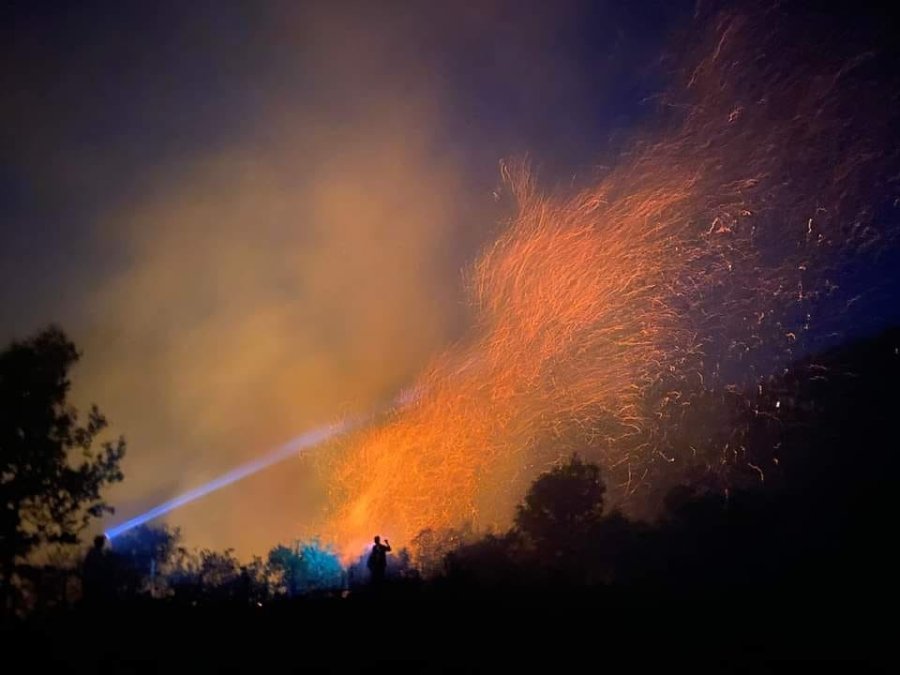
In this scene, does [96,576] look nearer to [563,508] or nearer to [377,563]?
[377,563]

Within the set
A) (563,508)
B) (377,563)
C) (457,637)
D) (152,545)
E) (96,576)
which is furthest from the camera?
(563,508)

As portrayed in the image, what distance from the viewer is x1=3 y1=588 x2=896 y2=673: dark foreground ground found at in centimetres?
1223

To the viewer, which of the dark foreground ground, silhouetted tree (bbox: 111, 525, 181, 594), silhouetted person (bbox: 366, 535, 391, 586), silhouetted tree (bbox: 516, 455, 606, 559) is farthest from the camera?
silhouetted tree (bbox: 516, 455, 606, 559)

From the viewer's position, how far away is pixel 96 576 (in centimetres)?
1634

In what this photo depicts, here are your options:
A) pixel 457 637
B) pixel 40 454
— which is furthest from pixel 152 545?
pixel 457 637

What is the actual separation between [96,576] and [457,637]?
8.73 m

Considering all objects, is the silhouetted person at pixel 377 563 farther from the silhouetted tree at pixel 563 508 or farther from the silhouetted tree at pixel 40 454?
Answer: the silhouetted tree at pixel 563 508

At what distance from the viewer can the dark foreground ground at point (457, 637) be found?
12.2 metres

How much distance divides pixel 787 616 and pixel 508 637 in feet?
21.8

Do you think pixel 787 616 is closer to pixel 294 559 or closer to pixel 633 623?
pixel 633 623

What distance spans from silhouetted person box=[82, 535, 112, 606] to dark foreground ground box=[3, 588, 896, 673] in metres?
1.46

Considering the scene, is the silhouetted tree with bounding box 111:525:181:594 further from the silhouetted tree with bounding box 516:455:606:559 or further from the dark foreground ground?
the dark foreground ground

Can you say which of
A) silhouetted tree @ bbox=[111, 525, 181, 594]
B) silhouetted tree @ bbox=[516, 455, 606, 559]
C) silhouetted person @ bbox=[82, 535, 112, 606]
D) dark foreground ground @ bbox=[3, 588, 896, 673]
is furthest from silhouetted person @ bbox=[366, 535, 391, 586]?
silhouetted tree @ bbox=[516, 455, 606, 559]

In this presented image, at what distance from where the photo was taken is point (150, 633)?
13.1m
